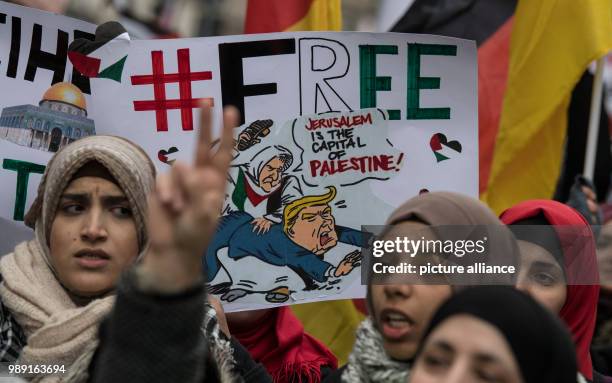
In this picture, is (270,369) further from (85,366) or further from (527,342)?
(527,342)

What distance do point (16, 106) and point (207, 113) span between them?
6.72 feet

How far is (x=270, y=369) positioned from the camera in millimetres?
4223

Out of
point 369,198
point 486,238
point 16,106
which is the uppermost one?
point 16,106

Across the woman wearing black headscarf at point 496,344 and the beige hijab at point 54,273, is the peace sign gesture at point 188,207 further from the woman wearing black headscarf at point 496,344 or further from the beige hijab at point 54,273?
the beige hijab at point 54,273

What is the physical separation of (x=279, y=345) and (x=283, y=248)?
0.33 meters

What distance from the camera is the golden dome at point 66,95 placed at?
415 cm

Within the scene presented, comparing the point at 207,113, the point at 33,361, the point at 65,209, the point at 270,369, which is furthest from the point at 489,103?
the point at 207,113

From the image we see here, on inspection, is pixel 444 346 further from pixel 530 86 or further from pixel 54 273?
pixel 530 86

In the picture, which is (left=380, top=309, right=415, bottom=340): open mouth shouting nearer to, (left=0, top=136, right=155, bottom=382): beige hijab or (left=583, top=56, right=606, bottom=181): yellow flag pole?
(left=0, top=136, right=155, bottom=382): beige hijab

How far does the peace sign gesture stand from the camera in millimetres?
2287

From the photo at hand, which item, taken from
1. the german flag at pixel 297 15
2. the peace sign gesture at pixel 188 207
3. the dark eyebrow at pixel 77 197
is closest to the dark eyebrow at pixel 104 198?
the dark eyebrow at pixel 77 197

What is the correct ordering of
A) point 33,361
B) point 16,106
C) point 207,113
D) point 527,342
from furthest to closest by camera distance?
point 16,106, point 33,361, point 527,342, point 207,113

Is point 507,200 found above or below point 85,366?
above

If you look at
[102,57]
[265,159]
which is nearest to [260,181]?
[265,159]
